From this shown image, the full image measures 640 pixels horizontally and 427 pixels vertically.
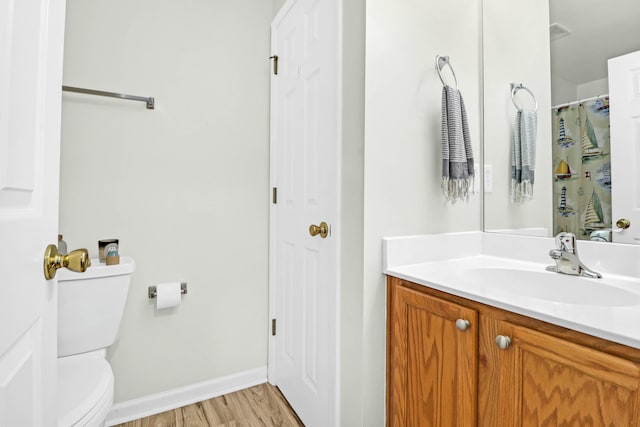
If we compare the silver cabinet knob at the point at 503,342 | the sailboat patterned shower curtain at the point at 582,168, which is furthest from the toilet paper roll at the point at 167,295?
the sailboat patterned shower curtain at the point at 582,168

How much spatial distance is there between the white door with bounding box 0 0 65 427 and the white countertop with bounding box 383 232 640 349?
92 cm

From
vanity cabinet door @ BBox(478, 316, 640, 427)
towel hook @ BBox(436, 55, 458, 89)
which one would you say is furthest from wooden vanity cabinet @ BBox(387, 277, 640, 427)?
towel hook @ BBox(436, 55, 458, 89)

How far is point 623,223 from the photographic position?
3.50ft

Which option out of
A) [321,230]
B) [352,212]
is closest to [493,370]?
[352,212]

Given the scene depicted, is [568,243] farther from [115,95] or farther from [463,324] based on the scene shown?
[115,95]

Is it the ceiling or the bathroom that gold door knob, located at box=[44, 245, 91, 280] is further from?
the ceiling

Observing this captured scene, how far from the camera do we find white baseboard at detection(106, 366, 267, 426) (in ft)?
5.24

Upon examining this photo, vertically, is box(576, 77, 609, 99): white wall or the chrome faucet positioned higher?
box(576, 77, 609, 99): white wall

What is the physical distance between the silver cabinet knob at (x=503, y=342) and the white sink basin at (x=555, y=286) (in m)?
0.25

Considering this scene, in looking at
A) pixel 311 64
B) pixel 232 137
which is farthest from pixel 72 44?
pixel 311 64

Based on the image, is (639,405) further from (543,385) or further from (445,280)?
(445,280)

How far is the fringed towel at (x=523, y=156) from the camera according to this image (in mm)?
1357

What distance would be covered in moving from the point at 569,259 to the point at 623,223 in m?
0.21

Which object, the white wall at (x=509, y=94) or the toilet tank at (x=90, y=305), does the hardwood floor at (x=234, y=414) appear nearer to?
the toilet tank at (x=90, y=305)
